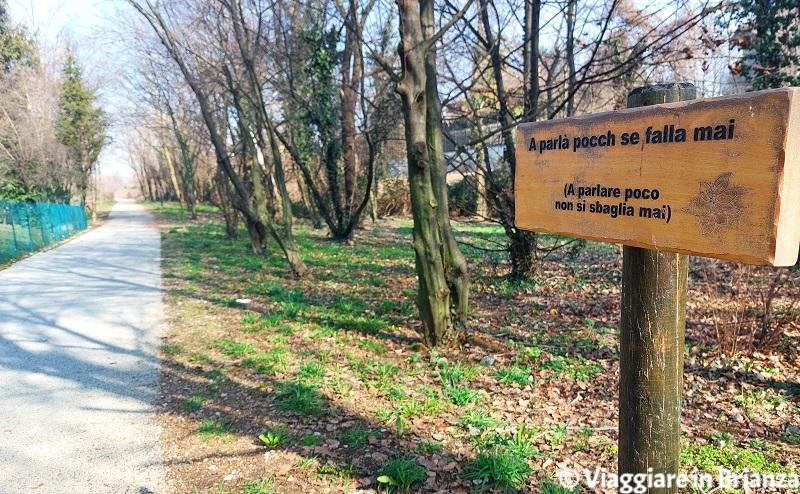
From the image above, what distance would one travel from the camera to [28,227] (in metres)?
16.9

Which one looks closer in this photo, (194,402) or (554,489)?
(554,489)

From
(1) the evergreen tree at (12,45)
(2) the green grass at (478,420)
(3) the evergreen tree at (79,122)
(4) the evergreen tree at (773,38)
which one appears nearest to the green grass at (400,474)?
(2) the green grass at (478,420)

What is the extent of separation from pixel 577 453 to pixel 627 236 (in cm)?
231

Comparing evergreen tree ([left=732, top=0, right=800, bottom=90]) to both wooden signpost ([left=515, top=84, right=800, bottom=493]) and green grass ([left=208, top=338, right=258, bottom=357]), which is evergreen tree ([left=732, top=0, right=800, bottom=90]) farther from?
green grass ([left=208, top=338, right=258, bottom=357])

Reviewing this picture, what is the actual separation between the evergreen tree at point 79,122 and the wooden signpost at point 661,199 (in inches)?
1216

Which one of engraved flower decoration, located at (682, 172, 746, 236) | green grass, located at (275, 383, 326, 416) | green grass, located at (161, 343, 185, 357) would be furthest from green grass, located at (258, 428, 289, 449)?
engraved flower decoration, located at (682, 172, 746, 236)

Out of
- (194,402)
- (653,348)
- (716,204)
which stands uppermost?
(716,204)

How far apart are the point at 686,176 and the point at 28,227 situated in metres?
20.5

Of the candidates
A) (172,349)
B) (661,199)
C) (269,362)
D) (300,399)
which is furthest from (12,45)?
(661,199)

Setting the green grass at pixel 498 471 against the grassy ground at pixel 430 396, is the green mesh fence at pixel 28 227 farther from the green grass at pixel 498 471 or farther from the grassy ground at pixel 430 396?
the green grass at pixel 498 471

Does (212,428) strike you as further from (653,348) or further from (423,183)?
(653,348)

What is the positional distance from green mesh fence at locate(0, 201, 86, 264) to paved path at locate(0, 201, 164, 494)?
5.70m

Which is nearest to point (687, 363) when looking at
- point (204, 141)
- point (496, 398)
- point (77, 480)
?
point (496, 398)

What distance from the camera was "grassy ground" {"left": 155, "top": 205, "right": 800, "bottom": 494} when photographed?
3.36 m
